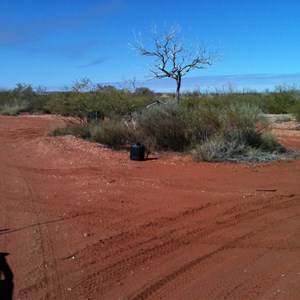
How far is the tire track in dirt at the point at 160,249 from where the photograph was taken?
5.80m

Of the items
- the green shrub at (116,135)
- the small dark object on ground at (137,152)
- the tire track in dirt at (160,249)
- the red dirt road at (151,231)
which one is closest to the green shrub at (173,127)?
the green shrub at (116,135)

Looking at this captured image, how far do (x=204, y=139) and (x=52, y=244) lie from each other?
10037mm

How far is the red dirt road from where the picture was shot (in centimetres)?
562

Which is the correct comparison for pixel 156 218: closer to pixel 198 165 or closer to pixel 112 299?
pixel 112 299

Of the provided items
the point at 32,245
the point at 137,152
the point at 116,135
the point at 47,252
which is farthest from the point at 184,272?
the point at 116,135

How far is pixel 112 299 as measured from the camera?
5273 millimetres

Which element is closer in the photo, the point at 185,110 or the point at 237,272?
the point at 237,272

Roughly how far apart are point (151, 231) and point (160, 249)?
823 millimetres

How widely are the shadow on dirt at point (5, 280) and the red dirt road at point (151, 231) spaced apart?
89 mm

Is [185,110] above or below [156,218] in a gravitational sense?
above

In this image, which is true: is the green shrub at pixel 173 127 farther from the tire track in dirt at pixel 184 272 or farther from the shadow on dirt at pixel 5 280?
the shadow on dirt at pixel 5 280

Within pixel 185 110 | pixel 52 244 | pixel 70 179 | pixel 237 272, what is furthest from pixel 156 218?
pixel 185 110

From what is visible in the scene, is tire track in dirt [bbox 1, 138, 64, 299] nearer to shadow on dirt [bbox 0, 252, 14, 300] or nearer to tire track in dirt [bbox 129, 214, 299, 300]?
shadow on dirt [bbox 0, 252, 14, 300]

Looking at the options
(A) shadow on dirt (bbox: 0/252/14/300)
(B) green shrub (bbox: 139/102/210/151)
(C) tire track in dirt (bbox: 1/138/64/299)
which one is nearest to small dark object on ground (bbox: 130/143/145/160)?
(B) green shrub (bbox: 139/102/210/151)
